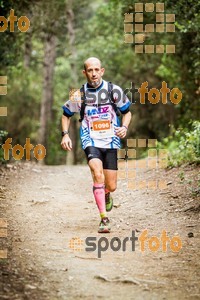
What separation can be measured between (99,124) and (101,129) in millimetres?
77

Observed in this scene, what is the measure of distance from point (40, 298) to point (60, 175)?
9.84m

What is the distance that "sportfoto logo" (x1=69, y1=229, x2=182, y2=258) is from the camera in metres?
6.77

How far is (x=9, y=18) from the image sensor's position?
15602 millimetres

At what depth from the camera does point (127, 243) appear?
704cm

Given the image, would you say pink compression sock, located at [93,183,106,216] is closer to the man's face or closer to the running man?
the running man

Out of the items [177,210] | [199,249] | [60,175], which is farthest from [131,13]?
[199,249]

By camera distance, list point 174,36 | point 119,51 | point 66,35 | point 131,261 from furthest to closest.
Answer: point 66,35
point 119,51
point 174,36
point 131,261

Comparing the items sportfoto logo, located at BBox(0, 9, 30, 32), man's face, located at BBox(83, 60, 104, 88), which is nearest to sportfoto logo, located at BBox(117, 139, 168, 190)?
man's face, located at BBox(83, 60, 104, 88)

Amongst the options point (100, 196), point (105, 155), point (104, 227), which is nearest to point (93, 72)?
point (105, 155)

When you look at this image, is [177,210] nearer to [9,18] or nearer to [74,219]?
[74,219]

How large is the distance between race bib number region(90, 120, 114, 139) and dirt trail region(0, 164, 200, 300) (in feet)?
→ 4.44

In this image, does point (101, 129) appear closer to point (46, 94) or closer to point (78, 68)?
point (46, 94)

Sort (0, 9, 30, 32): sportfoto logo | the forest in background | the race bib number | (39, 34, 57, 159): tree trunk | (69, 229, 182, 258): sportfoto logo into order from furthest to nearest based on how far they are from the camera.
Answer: (39, 34, 57, 159): tree trunk, the forest in background, (0, 9, 30, 32): sportfoto logo, the race bib number, (69, 229, 182, 258): sportfoto logo

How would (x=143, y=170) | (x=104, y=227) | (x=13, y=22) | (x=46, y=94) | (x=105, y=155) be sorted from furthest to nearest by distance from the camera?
(x=46, y=94) < (x=13, y=22) < (x=143, y=170) < (x=105, y=155) < (x=104, y=227)
